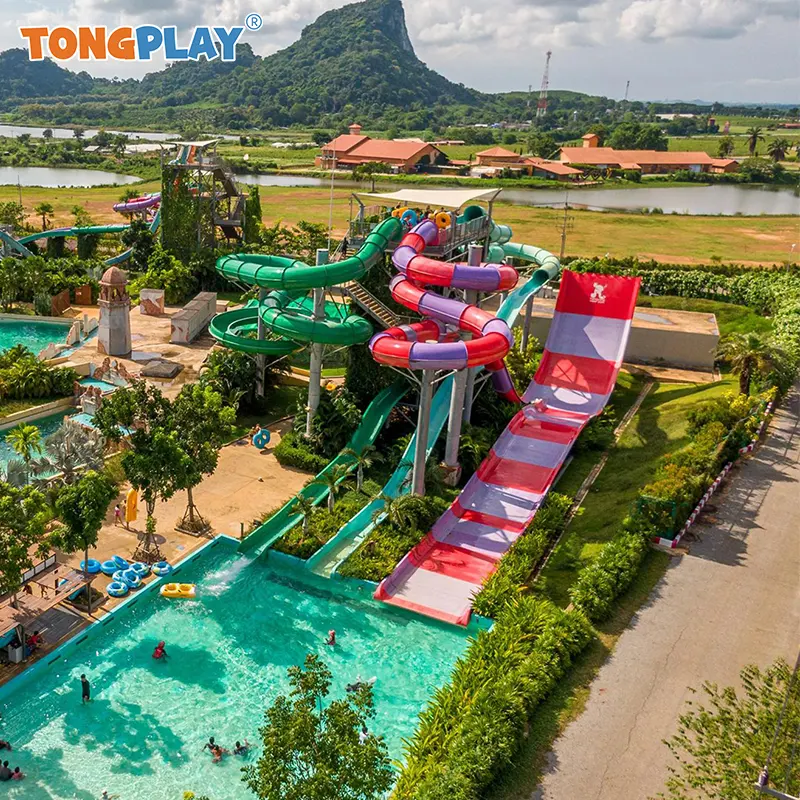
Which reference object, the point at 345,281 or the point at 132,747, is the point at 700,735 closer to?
the point at 132,747

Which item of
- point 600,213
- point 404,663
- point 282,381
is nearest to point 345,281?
point 282,381

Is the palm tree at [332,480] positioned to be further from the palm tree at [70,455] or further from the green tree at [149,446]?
the palm tree at [70,455]

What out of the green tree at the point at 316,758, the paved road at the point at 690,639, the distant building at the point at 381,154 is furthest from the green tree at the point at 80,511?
the distant building at the point at 381,154

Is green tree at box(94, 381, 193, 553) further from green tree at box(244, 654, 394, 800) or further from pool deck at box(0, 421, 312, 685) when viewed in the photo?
green tree at box(244, 654, 394, 800)

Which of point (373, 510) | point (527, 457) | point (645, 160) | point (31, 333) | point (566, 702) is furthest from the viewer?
point (645, 160)

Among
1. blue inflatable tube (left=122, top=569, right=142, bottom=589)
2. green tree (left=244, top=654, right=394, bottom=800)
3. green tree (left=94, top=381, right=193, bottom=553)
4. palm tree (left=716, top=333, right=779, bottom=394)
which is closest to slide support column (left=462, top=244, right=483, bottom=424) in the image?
green tree (left=94, top=381, right=193, bottom=553)

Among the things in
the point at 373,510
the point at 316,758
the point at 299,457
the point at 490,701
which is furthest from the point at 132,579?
the point at 316,758

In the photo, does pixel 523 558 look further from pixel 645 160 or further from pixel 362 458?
pixel 645 160

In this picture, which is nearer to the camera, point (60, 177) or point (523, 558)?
point (523, 558)
